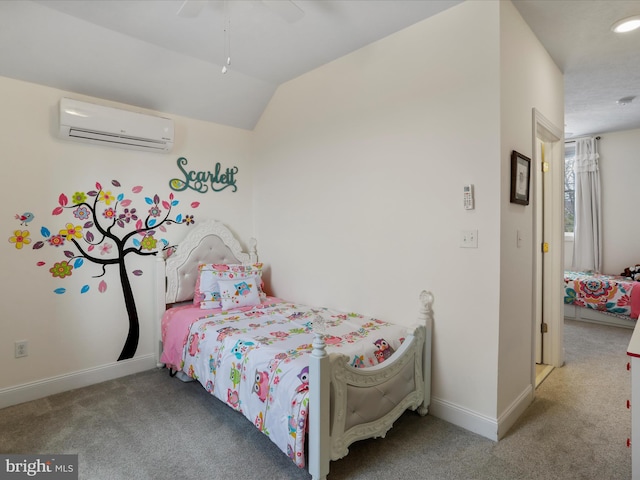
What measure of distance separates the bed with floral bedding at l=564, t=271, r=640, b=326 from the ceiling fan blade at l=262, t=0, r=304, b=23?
481cm

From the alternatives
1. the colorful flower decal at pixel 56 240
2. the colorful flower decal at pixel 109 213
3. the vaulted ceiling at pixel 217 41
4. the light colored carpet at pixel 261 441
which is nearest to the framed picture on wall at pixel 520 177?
the vaulted ceiling at pixel 217 41

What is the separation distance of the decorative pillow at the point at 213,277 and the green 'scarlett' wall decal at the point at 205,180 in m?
0.80

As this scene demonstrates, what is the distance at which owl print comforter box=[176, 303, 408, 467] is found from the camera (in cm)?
171

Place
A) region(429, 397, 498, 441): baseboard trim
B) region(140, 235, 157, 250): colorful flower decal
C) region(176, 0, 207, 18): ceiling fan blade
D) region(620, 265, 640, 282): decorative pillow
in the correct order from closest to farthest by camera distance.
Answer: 1. region(176, 0, 207, 18): ceiling fan blade
2. region(429, 397, 498, 441): baseboard trim
3. region(140, 235, 157, 250): colorful flower decal
4. region(620, 265, 640, 282): decorative pillow

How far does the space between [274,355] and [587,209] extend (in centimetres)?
535

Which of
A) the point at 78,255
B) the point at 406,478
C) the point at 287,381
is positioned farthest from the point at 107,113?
the point at 406,478

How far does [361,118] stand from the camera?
2.70 meters

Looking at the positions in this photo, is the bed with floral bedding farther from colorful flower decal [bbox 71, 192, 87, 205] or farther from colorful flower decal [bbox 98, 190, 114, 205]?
colorful flower decal [bbox 71, 192, 87, 205]

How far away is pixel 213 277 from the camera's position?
10.0ft

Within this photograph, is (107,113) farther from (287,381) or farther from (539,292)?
(539,292)

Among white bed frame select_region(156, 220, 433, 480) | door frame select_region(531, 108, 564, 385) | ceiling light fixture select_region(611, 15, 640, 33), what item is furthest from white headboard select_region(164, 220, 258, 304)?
ceiling light fixture select_region(611, 15, 640, 33)

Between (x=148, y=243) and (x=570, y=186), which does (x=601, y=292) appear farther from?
(x=148, y=243)

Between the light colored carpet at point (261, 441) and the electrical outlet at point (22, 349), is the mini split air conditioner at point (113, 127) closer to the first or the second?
the electrical outlet at point (22, 349)

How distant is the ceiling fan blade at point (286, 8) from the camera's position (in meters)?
1.71
